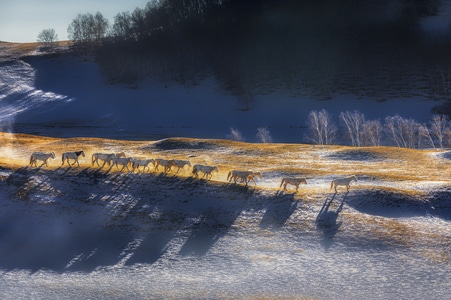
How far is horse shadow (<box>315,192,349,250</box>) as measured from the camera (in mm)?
25203

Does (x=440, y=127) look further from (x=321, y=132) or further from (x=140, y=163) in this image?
(x=140, y=163)

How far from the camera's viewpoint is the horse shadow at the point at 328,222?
25.2m

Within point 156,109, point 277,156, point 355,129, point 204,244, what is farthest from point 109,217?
point 156,109

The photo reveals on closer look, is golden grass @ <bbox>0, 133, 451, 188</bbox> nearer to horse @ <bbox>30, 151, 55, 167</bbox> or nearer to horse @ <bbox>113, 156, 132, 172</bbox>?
horse @ <bbox>30, 151, 55, 167</bbox>

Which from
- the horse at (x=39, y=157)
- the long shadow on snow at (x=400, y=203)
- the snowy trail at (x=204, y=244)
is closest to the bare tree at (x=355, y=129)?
the long shadow on snow at (x=400, y=203)

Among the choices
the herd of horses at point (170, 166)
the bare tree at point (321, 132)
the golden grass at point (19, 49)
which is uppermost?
the golden grass at point (19, 49)

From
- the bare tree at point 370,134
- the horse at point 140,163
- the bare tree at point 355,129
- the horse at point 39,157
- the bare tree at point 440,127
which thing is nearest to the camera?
the horse at point 140,163

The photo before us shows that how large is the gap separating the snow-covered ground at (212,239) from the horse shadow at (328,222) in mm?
57

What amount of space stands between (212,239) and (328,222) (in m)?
6.58

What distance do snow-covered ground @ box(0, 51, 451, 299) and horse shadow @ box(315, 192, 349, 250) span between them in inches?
2.2

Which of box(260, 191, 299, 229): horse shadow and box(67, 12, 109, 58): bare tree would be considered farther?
box(67, 12, 109, 58): bare tree

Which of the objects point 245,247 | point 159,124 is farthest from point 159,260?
point 159,124

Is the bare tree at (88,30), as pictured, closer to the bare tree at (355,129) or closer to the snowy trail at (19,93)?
the snowy trail at (19,93)

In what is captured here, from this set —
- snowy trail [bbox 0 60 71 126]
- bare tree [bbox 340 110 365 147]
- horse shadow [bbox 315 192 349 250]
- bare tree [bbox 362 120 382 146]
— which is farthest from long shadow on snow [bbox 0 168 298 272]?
snowy trail [bbox 0 60 71 126]
